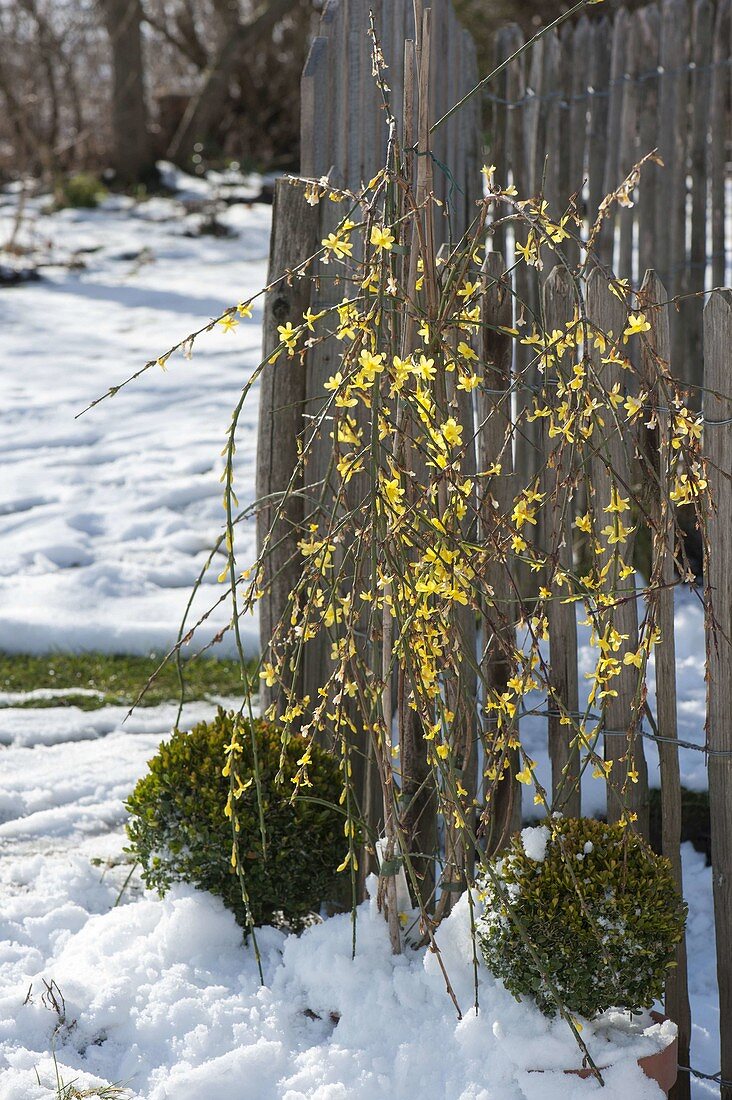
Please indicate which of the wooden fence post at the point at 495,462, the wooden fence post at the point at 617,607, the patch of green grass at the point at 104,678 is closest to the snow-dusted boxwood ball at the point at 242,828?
the wooden fence post at the point at 495,462

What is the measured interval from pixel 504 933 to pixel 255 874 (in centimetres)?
58

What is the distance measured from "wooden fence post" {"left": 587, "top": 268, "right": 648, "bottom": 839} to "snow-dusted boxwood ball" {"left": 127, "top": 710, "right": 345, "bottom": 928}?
57 centimetres

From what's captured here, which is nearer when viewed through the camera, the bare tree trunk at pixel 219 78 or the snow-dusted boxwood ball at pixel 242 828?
the snow-dusted boxwood ball at pixel 242 828

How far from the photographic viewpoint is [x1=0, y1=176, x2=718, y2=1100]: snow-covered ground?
6.08 feet

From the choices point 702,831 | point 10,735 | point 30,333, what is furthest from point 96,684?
point 30,333

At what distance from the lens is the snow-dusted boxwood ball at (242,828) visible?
219 centimetres

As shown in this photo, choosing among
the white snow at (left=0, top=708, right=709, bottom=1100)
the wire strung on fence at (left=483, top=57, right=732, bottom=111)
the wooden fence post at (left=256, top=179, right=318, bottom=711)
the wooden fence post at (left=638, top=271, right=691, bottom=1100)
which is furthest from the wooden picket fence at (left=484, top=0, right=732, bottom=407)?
the white snow at (left=0, top=708, right=709, bottom=1100)

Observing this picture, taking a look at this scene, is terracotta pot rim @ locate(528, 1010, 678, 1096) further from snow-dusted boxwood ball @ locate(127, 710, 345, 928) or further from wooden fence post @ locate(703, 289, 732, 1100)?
snow-dusted boxwood ball @ locate(127, 710, 345, 928)

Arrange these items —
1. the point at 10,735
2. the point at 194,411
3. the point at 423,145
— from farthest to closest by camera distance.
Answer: the point at 194,411
the point at 10,735
the point at 423,145

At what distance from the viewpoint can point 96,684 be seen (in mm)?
3611

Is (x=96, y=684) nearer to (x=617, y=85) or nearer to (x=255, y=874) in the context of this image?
(x=255, y=874)

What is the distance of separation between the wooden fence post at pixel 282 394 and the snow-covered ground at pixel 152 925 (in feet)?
0.80

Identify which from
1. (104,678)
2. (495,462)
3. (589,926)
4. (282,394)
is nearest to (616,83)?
(282,394)

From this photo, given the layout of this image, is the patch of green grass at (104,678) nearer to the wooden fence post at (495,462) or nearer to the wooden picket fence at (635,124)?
the wooden fence post at (495,462)
